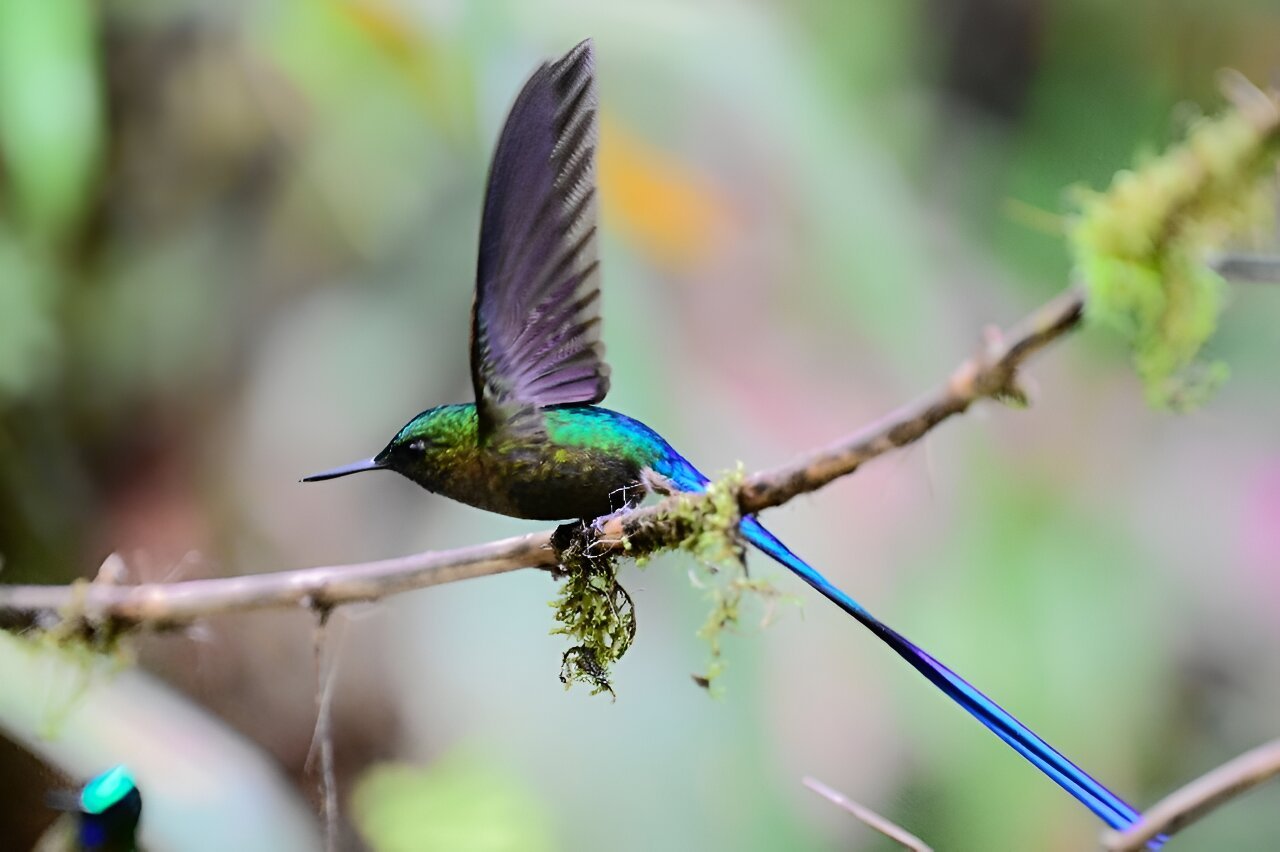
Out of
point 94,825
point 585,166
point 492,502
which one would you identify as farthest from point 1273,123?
point 94,825

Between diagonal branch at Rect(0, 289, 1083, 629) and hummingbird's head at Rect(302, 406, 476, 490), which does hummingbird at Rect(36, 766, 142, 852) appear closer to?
diagonal branch at Rect(0, 289, 1083, 629)

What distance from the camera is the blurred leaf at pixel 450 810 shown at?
3.26 ft

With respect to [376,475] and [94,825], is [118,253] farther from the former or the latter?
[94,825]

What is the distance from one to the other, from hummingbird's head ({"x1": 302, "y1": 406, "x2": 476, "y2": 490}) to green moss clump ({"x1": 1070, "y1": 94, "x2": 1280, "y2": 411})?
1.53ft

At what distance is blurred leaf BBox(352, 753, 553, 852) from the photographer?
995 millimetres

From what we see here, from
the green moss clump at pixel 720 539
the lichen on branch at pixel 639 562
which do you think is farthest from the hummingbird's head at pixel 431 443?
the green moss clump at pixel 720 539

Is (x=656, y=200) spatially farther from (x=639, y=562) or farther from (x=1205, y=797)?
(x=1205, y=797)

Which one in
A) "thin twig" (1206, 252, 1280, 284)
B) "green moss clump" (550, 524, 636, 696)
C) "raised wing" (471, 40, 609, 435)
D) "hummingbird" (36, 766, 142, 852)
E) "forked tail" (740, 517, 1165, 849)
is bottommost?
"hummingbird" (36, 766, 142, 852)

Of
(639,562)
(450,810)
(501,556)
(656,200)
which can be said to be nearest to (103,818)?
(450,810)

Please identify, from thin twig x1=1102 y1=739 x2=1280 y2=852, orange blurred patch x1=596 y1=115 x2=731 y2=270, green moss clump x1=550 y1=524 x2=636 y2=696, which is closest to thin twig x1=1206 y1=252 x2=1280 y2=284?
thin twig x1=1102 y1=739 x2=1280 y2=852

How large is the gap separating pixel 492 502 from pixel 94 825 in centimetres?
55

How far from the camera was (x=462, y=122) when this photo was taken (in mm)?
1111

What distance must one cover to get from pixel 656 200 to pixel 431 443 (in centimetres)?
40

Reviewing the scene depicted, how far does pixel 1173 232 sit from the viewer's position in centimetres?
49
